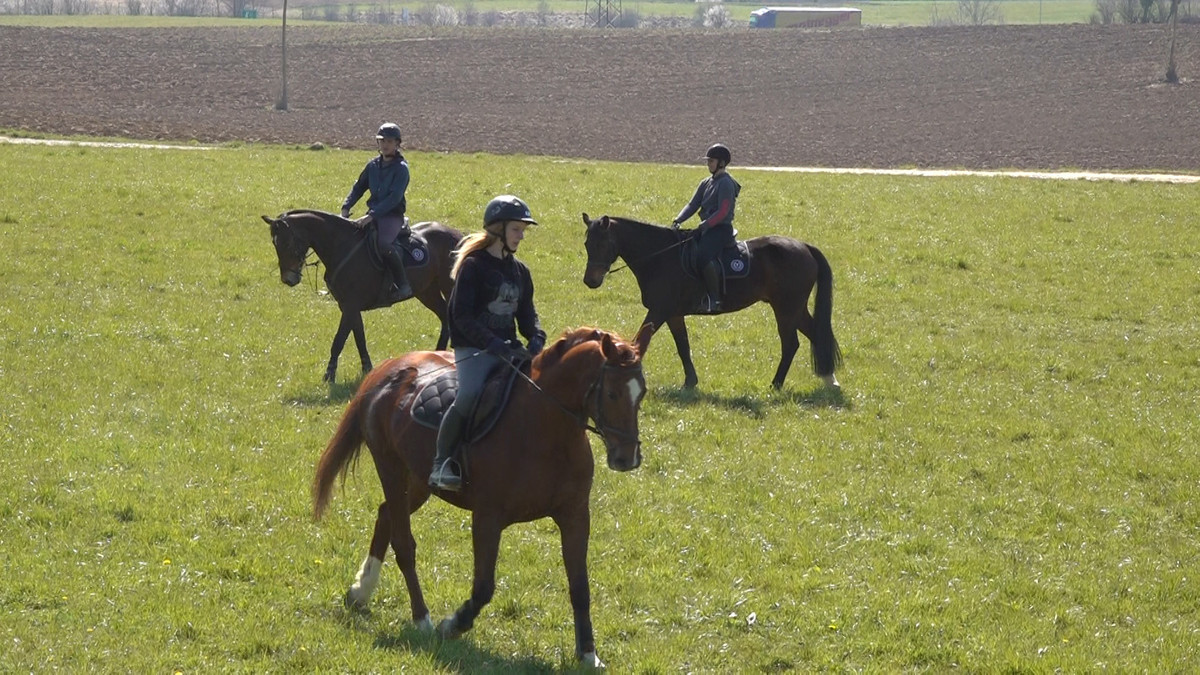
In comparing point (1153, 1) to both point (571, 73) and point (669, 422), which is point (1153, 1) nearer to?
point (571, 73)

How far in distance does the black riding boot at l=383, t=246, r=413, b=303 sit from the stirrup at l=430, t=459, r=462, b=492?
29.8 ft

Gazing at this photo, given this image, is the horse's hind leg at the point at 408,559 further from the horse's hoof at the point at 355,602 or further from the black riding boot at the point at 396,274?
the black riding boot at the point at 396,274

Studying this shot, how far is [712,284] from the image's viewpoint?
53.9 feet

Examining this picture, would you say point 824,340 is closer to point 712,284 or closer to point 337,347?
point 712,284

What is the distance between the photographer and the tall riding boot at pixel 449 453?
7746 millimetres

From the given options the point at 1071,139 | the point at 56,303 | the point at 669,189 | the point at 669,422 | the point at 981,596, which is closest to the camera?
the point at 981,596

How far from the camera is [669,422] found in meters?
14.2

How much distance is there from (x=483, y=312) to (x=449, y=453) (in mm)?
936

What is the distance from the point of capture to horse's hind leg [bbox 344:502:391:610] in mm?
8609

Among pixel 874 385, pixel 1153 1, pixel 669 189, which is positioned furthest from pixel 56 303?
pixel 1153 1

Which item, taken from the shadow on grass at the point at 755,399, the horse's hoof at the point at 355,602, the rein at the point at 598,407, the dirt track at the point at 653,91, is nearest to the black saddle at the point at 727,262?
the shadow on grass at the point at 755,399

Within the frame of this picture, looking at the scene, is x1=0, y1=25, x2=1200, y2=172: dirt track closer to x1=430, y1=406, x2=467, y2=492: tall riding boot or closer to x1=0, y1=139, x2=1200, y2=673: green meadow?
x1=0, y1=139, x2=1200, y2=673: green meadow

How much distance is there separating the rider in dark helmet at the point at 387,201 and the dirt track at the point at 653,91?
2627 cm

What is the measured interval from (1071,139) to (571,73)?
29.6m
